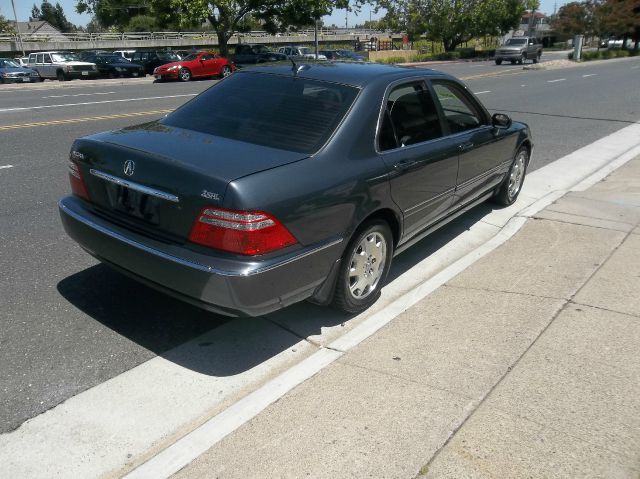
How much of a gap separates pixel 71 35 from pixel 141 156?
61.9m

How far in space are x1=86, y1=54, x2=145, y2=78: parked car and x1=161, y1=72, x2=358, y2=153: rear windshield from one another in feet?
94.9

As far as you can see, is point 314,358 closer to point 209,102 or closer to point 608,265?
point 209,102

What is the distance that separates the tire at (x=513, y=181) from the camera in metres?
6.49

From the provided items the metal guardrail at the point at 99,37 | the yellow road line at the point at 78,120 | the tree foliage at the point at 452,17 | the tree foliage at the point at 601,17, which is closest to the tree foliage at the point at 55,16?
the metal guardrail at the point at 99,37

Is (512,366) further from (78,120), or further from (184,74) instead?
(184,74)

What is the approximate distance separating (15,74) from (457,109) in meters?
28.6

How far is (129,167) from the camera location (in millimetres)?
3455

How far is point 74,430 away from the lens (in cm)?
289

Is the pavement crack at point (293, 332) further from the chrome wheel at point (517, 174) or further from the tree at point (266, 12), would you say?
the tree at point (266, 12)

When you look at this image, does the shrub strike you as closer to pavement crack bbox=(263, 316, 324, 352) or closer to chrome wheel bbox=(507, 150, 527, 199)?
chrome wheel bbox=(507, 150, 527, 199)

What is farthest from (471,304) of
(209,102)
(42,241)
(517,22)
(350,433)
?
(517,22)

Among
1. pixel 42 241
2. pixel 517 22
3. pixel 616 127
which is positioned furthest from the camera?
pixel 517 22

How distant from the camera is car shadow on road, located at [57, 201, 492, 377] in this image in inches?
142

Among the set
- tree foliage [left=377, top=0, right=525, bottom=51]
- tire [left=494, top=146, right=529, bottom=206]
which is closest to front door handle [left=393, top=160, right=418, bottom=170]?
tire [left=494, top=146, right=529, bottom=206]
